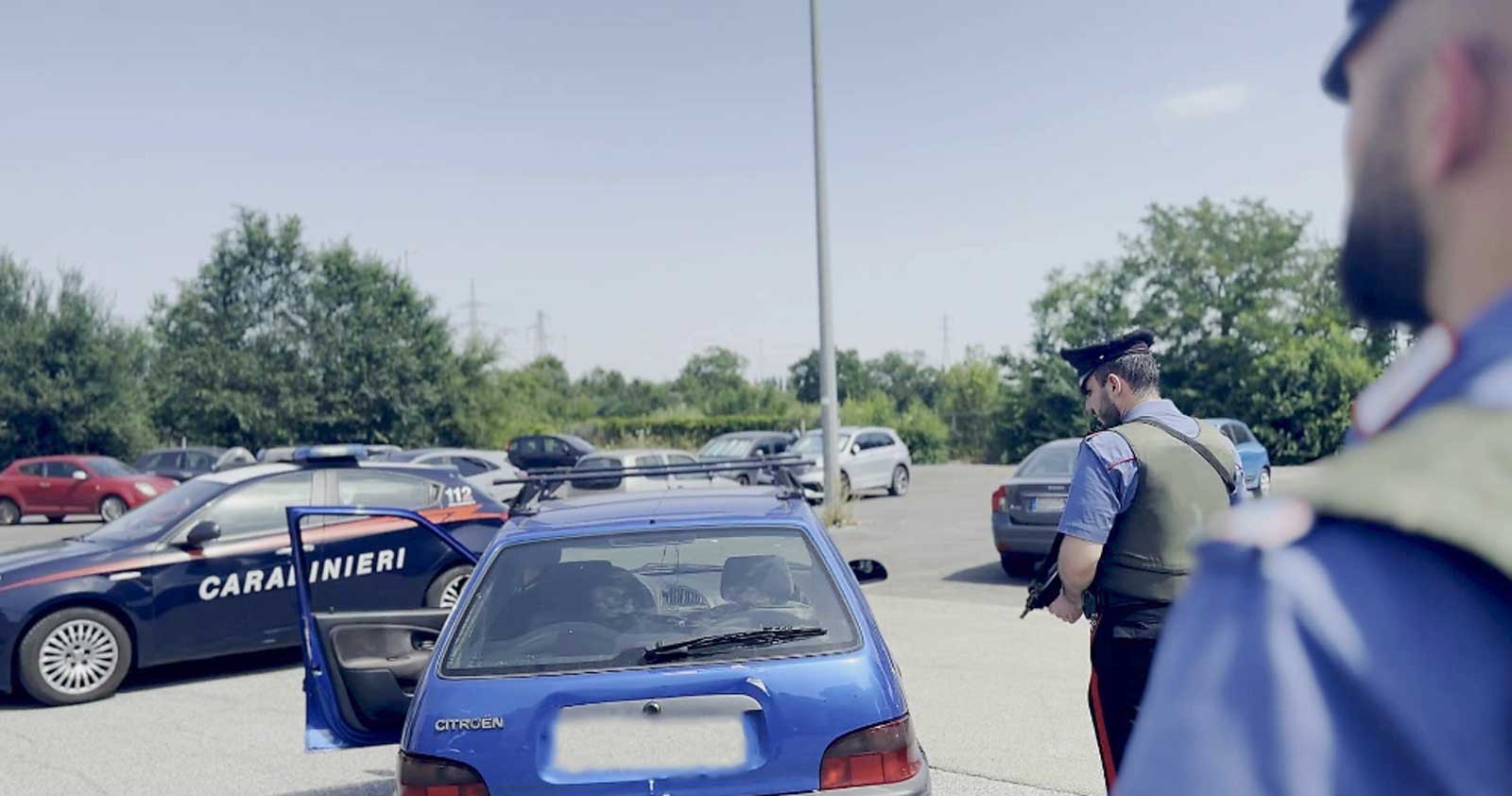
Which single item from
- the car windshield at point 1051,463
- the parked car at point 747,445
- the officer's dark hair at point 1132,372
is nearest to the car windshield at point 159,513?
the officer's dark hair at point 1132,372

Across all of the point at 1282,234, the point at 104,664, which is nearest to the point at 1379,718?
the point at 104,664

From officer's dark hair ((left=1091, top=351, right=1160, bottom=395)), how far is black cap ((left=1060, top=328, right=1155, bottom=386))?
0.06 feet

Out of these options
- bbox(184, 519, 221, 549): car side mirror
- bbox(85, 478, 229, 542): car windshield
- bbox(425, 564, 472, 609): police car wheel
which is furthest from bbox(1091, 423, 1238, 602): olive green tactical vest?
bbox(85, 478, 229, 542): car windshield

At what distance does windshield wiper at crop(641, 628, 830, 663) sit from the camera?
3.71 m

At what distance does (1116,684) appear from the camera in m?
3.46

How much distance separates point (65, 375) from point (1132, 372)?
39.4m

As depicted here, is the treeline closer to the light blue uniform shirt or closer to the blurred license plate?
the blurred license plate

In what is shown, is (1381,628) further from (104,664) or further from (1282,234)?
(1282,234)

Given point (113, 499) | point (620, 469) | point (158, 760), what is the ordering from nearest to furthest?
point (620, 469) → point (158, 760) → point (113, 499)

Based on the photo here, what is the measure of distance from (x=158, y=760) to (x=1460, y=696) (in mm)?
7015

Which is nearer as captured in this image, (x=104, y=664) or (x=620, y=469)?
(x=620, y=469)

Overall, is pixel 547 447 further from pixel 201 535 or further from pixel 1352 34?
pixel 1352 34

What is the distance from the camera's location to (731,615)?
396cm

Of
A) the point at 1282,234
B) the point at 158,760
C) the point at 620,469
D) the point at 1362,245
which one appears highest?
the point at 1282,234
